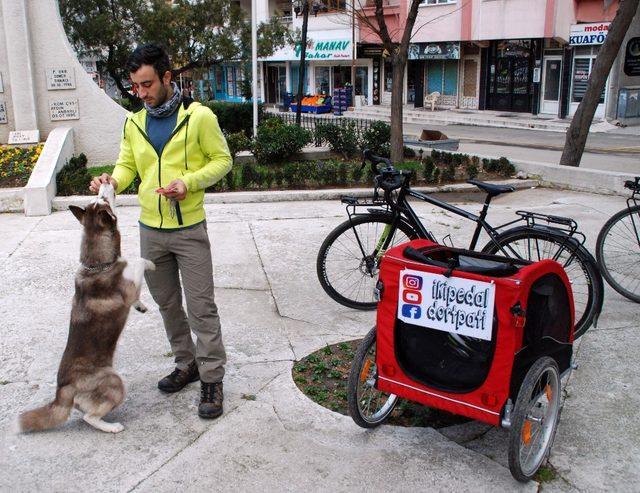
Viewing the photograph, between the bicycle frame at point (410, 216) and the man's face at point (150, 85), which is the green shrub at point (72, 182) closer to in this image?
the bicycle frame at point (410, 216)

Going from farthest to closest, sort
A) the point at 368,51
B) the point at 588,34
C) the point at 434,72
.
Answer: the point at 368,51 < the point at 434,72 < the point at 588,34

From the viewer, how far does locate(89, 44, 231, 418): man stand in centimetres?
377

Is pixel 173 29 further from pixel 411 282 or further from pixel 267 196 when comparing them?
pixel 411 282

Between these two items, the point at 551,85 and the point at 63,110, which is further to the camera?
the point at 551,85

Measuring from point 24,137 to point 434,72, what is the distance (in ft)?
88.6

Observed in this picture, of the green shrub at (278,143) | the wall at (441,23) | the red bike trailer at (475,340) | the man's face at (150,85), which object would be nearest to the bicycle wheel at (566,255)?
the red bike trailer at (475,340)

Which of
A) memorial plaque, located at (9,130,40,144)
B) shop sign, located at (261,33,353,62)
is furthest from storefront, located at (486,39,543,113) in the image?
memorial plaque, located at (9,130,40,144)

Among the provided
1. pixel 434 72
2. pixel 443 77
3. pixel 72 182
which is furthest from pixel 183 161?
pixel 434 72

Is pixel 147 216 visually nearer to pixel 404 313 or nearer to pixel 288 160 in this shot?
pixel 404 313

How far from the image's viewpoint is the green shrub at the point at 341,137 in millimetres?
13266

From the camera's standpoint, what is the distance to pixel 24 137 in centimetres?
1159

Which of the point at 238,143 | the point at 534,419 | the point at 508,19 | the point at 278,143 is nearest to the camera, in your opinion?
the point at 534,419

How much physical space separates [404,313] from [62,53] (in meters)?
10.3

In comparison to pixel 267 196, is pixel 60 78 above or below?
above
